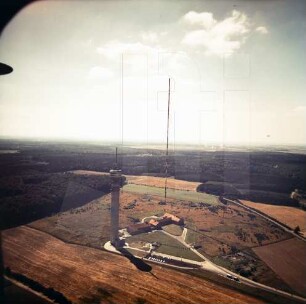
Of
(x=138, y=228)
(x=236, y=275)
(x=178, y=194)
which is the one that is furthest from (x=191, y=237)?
(x=178, y=194)

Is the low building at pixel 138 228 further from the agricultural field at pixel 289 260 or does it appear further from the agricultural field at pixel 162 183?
the agricultural field at pixel 162 183

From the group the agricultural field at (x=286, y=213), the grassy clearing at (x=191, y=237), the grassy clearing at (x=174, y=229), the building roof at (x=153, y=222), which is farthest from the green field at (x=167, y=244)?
the agricultural field at (x=286, y=213)

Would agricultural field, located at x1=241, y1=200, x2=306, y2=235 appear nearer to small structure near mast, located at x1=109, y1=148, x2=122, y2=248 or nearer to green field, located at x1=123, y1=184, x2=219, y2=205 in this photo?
green field, located at x1=123, y1=184, x2=219, y2=205

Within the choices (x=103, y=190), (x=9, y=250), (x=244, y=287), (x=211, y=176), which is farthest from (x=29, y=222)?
(x=211, y=176)

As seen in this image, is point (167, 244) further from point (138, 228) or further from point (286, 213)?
point (286, 213)

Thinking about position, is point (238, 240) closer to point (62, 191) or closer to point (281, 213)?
point (281, 213)

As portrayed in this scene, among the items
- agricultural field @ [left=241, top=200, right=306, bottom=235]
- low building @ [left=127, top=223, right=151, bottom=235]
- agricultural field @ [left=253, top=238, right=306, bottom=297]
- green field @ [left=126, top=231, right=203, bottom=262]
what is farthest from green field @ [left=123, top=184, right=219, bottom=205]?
green field @ [left=126, top=231, right=203, bottom=262]
